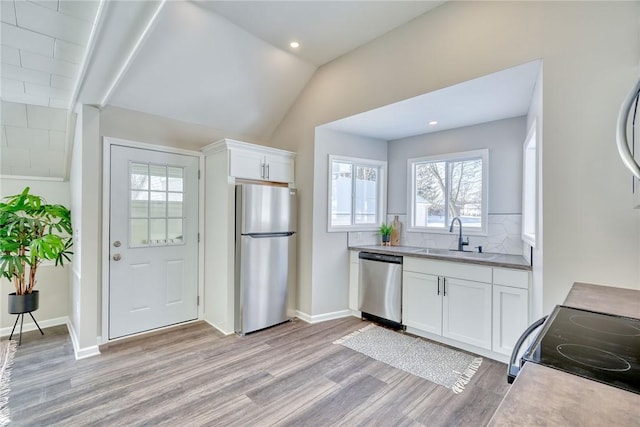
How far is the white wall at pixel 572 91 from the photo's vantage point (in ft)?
5.98

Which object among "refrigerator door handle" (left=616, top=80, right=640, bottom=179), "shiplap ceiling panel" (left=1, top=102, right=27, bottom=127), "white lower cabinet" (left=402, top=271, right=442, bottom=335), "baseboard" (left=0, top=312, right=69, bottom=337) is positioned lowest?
"baseboard" (left=0, top=312, right=69, bottom=337)

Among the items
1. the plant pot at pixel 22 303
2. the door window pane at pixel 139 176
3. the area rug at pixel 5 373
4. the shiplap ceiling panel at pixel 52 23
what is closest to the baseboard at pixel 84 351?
the area rug at pixel 5 373

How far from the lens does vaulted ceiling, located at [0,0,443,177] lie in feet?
6.24

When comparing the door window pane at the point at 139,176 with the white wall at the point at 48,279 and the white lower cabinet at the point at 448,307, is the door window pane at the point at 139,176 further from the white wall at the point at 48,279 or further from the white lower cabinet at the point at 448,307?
the white lower cabinet at the point at 448,307

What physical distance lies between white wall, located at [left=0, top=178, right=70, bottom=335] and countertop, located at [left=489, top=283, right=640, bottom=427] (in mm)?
4103

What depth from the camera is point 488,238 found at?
11.3ft

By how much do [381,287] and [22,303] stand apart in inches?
146

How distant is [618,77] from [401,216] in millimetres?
2628

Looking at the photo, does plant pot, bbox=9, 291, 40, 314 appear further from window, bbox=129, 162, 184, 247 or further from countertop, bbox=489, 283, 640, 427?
countertop, bbox=489, 283, 640, 427

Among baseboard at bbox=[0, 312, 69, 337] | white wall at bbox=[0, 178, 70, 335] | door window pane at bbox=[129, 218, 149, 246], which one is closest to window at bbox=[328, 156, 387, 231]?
door window pane at bbox=[129, 218, 149, 246]

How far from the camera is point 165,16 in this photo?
8.41 feet

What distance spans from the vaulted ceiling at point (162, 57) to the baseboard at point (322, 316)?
2533 mm

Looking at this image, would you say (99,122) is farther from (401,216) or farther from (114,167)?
(401,216)

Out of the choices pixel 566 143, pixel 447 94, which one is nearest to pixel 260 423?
pixel 566 143
